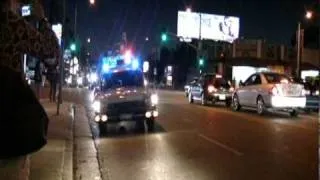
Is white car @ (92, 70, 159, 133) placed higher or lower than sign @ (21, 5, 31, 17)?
lower

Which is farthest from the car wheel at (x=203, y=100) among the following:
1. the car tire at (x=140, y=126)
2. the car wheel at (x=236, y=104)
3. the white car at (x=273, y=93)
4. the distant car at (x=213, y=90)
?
the car tire at (x=140, y=126)

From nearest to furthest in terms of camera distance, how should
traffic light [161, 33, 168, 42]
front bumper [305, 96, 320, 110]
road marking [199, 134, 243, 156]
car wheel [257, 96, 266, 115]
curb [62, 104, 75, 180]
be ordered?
1. curb [62, 104, 75, 180]
2. road marking [199, 134, 243, 156]
3. car wheel [257, 96, 266, 115]
4. front bumper [305, 96, 320, 110]
5. traffic light [161, 33, 168, 42]

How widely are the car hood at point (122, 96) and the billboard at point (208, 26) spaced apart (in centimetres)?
6339

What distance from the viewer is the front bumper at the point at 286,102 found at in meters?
24.8

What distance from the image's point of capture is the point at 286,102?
2488 cm

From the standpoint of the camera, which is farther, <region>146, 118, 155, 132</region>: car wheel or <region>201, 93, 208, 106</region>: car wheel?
<region>201, 93, 208, 106</region>: car wheel

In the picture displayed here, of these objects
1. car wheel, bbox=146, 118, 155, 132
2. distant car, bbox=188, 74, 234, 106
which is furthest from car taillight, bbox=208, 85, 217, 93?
car wheel, bbox=146, 118, 155, 132

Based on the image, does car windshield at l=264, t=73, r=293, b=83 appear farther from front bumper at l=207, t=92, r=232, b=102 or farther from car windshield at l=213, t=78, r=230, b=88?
car windshield at l=213, t=78, r=230, b=88

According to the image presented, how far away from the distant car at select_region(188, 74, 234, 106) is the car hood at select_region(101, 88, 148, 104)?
15070mm

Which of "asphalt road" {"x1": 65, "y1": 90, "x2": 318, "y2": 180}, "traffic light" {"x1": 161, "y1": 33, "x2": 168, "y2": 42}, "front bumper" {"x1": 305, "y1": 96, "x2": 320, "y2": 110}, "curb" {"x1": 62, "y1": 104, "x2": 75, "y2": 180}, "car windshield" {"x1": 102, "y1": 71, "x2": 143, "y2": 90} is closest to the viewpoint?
"curb" {"x1": 62, "y1": 104, "x2": 75, "y2": 180}

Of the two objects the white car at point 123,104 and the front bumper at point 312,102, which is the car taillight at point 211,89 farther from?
the white car at point 123,104

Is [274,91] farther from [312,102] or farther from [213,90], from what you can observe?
[213,90]

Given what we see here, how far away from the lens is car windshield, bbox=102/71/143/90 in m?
19.5

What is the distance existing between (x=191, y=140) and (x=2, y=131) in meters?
12.5
